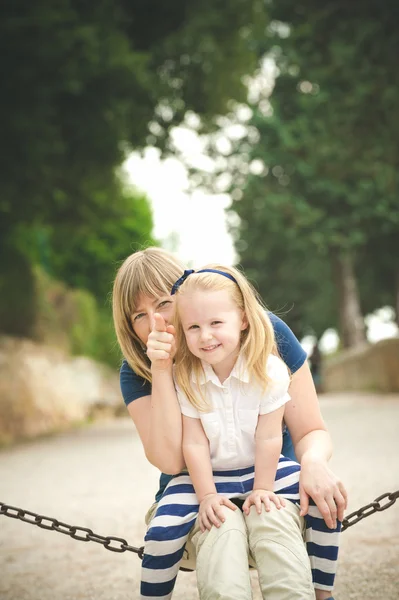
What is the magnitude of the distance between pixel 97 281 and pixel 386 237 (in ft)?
33.5

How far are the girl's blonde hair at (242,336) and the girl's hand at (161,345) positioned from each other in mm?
89

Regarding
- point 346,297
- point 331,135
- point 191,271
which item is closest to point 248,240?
point 346,297

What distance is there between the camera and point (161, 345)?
2973 millimetres

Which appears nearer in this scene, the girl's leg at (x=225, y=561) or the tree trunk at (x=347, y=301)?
the girl's leg at (x=225, y=561)

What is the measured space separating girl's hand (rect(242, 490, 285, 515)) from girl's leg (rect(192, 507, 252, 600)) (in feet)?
0.16

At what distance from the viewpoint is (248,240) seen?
1104 inches

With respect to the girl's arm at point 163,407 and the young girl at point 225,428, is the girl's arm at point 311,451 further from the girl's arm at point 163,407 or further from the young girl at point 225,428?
the girl's arm at point 163,407

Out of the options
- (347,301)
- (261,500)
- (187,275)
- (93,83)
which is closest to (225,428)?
(261,500)

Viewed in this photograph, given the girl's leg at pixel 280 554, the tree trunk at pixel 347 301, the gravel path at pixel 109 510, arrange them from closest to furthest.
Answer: the girl's leg at pixel 280 554, the gravel path at pixel 109 510, the tree trunk at pixel 347 301

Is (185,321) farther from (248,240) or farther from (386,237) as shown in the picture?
(248,240)

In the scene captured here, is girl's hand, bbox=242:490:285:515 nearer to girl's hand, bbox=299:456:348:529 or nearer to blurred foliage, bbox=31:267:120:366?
girl's hand, bbox=299:456:348:529

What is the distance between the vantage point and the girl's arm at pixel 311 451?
2.88 meters

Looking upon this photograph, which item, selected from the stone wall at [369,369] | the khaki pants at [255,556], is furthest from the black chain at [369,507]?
the stone wall at [369,369]

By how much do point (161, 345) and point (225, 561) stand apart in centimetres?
81
